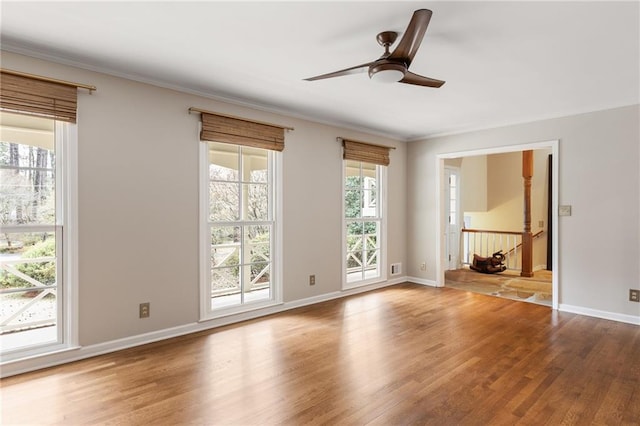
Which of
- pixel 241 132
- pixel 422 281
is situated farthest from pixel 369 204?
pixel 241 132

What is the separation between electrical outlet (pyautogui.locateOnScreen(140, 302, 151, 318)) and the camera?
130 inches

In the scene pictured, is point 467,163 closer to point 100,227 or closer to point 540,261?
point 540,261

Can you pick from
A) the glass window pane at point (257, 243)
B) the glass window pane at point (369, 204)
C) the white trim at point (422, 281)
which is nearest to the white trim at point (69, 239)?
the glass window pane at point (257, 243)

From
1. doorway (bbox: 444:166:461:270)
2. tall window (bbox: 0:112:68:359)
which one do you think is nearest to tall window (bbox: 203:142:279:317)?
tall window (bbox: 0:112:68:359)

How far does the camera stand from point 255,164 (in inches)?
165

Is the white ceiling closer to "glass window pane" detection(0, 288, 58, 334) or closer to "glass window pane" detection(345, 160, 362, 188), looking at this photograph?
"glass window pane" detection(345, 160, 362, 188)

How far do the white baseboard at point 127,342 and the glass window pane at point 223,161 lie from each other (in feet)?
4.98

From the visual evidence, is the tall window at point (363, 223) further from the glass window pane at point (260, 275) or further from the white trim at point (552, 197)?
the glass window pane at point (260, 275)

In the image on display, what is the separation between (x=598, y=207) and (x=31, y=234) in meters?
5.63

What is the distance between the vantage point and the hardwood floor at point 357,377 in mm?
2178

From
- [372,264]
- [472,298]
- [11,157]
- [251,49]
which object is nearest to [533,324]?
[472,298]

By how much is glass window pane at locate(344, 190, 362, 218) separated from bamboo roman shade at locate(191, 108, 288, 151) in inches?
54.8

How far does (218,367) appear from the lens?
2.81 metres

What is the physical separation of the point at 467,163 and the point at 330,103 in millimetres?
4623
